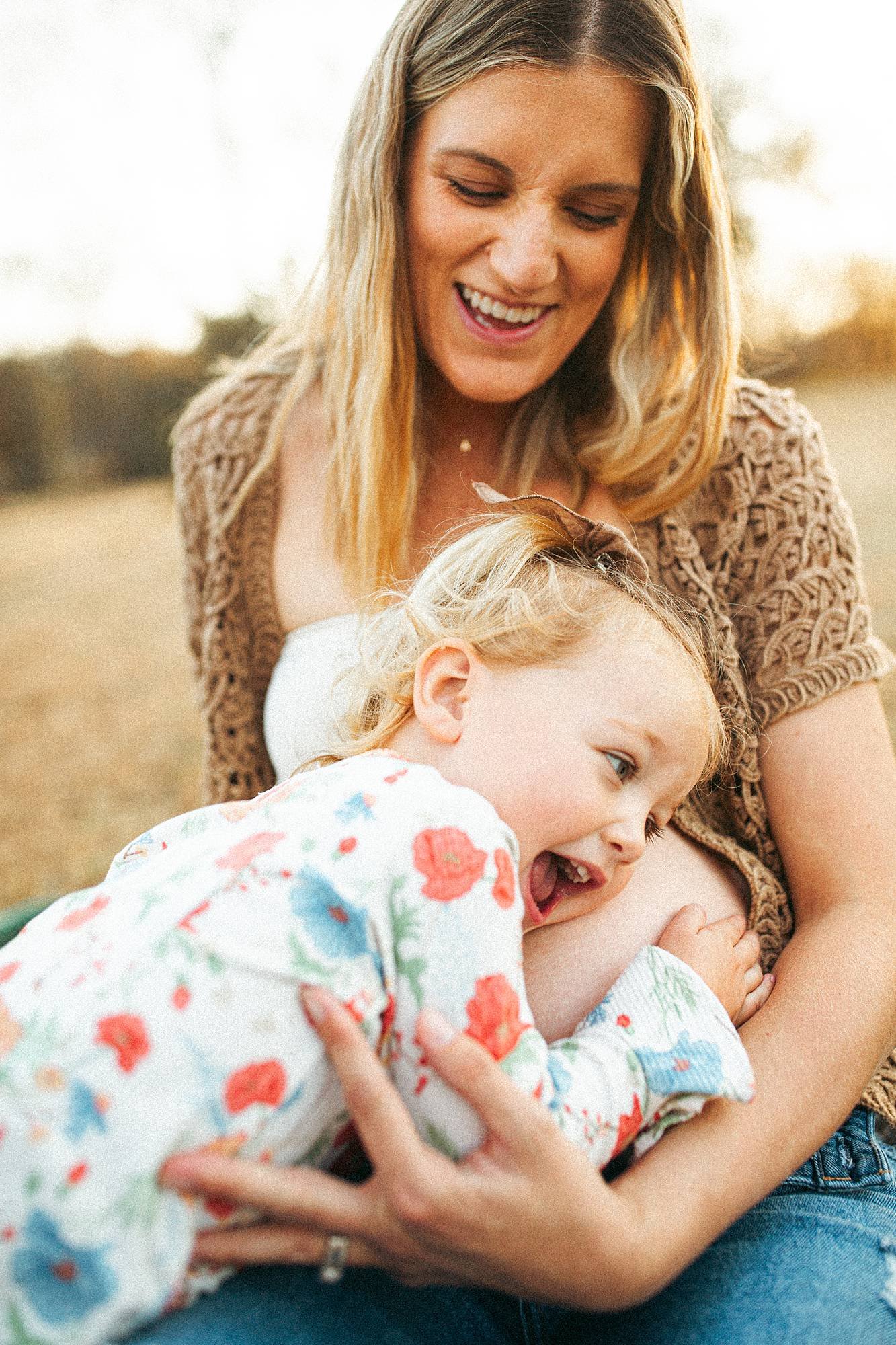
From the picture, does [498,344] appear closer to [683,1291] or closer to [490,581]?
[490,581]

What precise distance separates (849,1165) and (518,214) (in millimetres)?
1566

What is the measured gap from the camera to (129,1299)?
0.99 metres

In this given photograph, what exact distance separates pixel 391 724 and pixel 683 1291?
2.64 ft

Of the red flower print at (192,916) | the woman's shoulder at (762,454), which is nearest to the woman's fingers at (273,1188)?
the red flower print at (192,916)

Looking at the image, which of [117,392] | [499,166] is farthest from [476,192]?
[117,392]

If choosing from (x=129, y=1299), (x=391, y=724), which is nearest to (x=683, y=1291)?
(x=129, y=1299)

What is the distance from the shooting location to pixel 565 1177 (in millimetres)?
1058

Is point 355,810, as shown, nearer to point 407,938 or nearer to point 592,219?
point 407,938

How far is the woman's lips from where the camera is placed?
73.1 inches

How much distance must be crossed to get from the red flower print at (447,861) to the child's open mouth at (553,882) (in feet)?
0.73

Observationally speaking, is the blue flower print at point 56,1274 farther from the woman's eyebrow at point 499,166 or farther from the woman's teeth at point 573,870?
the woman's eyebrow at point 499,166

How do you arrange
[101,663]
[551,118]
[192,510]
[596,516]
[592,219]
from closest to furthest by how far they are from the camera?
1. [551,118]
2. [592,219]
3. [596,516]
4. [192,510]
5. [101,663]

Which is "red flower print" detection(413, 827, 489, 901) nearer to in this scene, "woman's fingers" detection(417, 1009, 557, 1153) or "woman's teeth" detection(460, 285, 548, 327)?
"woman's fingers" detection(417, 1009, 557, 1153)

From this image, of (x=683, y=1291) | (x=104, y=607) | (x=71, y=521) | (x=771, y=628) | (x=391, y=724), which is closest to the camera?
(x=683, y=1291)
